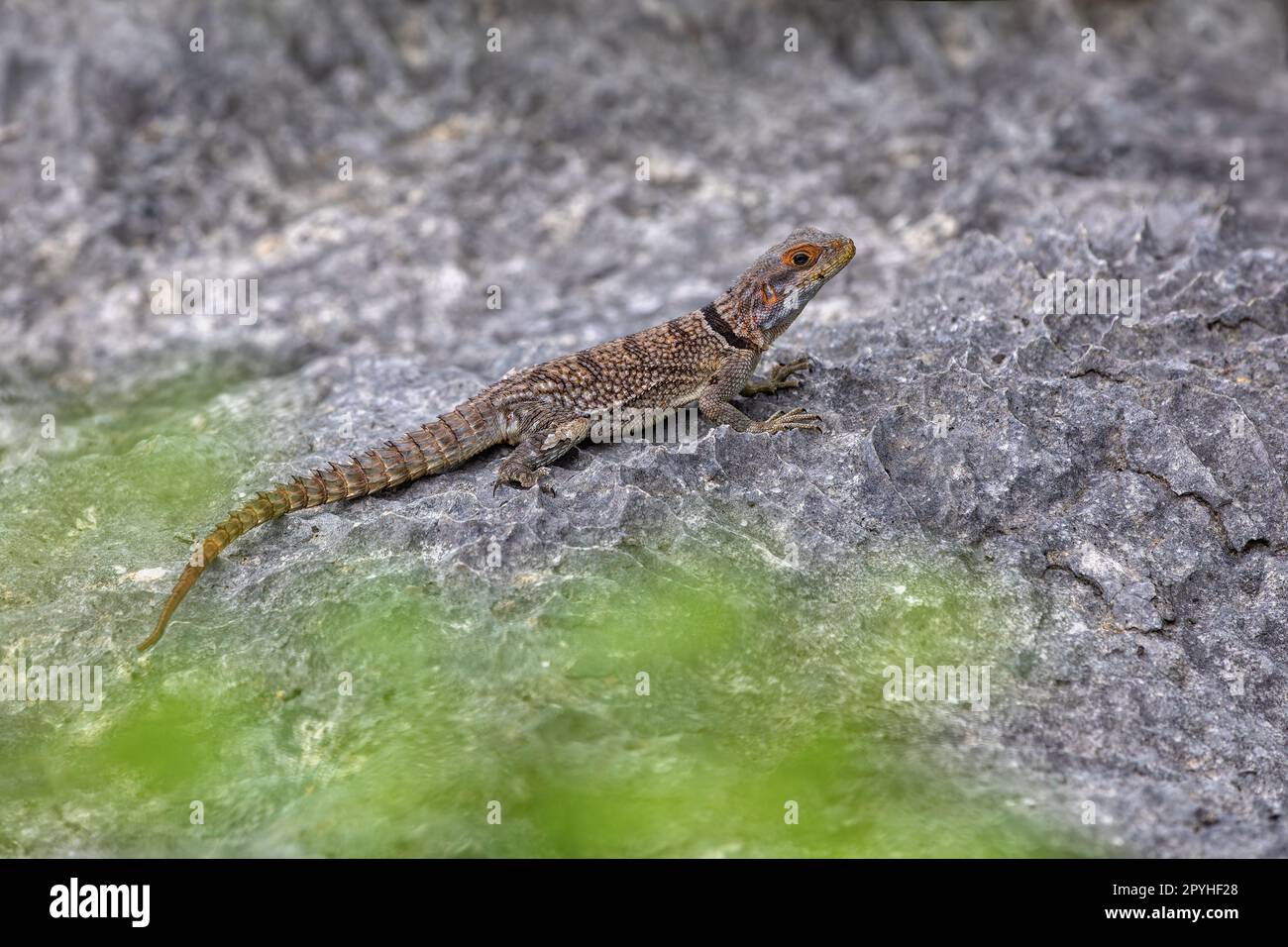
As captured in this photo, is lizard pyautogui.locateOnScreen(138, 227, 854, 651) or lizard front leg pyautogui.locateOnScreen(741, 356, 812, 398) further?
lizard front leg pyautogui.locateOnScreen(741, 356, 812, 398)

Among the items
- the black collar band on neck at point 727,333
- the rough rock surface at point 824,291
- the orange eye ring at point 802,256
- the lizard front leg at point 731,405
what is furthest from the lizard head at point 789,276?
the rough rock surface at point 824,291

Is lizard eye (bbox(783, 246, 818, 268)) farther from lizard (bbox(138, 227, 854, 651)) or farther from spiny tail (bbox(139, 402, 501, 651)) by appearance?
spiny tail (bbox(139, 402, 501, 651))

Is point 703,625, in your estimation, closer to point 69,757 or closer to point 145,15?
point 69,757

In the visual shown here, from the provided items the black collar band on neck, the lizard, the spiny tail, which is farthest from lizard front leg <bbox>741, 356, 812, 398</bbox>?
the spiny tail

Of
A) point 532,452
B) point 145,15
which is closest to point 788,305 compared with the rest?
point 532,452

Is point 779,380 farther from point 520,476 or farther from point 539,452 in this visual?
point 520,476

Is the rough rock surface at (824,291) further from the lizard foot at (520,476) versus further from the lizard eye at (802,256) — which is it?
the lizard eye at (802,256)

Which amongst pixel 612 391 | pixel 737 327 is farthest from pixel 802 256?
pixel 612 391
